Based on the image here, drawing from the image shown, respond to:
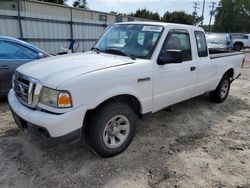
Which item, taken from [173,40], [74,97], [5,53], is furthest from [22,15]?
[74,97]

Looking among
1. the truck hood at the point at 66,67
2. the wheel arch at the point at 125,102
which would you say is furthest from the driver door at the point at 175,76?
the truck hood at the point at 66,67

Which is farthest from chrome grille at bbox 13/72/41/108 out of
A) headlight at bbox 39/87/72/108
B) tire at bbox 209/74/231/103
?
tire at bbox 209/74/231/103

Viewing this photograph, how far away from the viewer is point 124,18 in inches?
735

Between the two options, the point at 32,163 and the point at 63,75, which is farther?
the point at 32,163

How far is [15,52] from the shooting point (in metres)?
5.74

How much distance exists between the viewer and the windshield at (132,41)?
391 centimetres

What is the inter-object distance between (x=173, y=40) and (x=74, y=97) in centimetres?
216

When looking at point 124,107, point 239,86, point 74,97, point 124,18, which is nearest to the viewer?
point 74,97

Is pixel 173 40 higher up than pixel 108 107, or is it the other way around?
pixel 173 40

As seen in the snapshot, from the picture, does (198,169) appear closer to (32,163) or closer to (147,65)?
(147,65)

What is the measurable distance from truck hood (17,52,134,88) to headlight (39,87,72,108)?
81 mm

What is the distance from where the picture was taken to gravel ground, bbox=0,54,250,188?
3055mm

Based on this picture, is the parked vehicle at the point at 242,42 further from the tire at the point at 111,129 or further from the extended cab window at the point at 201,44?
the tire at the point at 111,129

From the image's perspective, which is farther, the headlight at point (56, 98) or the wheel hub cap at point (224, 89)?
the wheel hub cap at point (224, 89)
